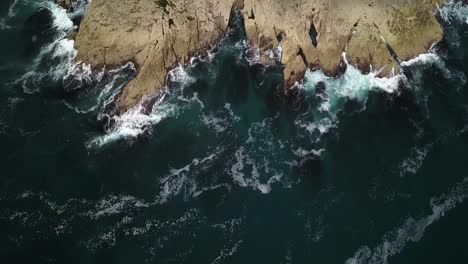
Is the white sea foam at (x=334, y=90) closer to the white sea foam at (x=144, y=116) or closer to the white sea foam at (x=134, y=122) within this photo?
the white sea foam at (x=144, y=116)

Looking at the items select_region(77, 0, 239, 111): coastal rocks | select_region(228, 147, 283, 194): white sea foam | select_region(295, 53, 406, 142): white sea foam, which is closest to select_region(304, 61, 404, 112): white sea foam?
select_region(295, 53, 406, 142): white sea foam

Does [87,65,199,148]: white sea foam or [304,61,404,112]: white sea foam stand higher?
[87,65,199,148]: white sea foam

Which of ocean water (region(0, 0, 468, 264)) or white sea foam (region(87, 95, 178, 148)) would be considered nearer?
ocean water (region(0, 0, 468, 264))

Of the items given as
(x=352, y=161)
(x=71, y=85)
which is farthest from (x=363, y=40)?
(x=71, y=85)

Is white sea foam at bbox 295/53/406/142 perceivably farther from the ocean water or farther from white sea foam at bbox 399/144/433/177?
white sea foam at bbox 399/144/433/177

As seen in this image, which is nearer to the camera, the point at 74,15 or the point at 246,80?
the point at 246,80

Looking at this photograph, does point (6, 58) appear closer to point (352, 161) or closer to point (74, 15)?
point (74, 15)

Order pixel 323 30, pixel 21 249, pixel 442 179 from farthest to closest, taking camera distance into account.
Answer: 1. pixel 323 30
2. pixel 442 179
3. pixel 21 249
